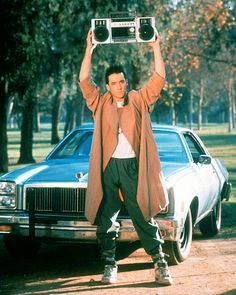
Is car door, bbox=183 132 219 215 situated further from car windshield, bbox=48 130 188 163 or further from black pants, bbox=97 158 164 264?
black pants, bbox=97 158 164 264

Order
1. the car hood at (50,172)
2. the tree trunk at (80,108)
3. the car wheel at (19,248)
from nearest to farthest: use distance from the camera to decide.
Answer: the car hood at (50,172) → the car wheel at (19,248) → the tree trunk at (80,108)

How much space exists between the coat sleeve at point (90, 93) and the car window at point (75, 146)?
6.62ft

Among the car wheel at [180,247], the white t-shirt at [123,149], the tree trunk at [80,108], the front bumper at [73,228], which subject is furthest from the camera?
the tree trunk at [80,108]

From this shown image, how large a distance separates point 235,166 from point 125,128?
15620 mm

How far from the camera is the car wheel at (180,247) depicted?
6398mm

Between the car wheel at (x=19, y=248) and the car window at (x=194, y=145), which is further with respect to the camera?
the car window at (x=194, y=145)

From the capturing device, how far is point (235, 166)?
68.2 ft

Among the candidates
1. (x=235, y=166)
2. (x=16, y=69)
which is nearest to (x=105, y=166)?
(x=16, y=69)

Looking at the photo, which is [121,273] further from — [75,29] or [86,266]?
[75,29]

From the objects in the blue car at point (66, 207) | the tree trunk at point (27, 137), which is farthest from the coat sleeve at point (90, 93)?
the tree trunk at point (27, 137)

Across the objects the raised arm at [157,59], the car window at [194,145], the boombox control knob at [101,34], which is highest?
the boombox control knob at [101,34]

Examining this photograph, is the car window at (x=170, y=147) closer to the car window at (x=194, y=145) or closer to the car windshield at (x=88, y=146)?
the car windshield at (x=88, y=146)

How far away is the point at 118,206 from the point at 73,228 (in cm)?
61

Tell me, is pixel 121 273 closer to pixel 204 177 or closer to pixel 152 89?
pixel 152 89
